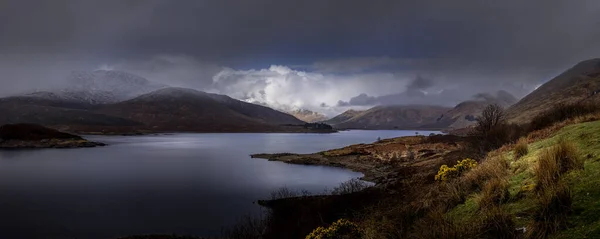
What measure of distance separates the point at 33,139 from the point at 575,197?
135855 millimetres

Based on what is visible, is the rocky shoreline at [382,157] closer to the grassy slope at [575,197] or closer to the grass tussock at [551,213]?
the grassy slope at [575,197]

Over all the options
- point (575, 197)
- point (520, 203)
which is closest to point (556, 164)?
point (520, 203)

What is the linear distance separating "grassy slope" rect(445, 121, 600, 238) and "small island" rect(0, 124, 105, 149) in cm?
12453

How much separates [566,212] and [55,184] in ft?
167

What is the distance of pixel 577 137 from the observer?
41.8 feet

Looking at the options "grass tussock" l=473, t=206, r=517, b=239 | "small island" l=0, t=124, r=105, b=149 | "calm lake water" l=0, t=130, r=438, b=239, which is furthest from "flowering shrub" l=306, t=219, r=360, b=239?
"small island" l=0, t=124, r=105, b=149

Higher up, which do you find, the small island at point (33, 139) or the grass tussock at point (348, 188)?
the small island at point (33, 139)

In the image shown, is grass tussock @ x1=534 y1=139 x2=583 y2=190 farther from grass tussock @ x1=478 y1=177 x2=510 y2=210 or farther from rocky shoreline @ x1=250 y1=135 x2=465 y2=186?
rocky shoreline @ x1=250 y1=135 x2=465 y2=186

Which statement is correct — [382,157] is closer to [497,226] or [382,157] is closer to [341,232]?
[341,232]

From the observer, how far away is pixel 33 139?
114438 millimetres

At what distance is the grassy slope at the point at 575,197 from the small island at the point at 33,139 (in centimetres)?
12453

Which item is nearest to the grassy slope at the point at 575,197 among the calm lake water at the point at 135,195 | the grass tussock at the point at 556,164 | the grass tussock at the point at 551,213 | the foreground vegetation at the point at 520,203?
the foreground vegetation at the point at 520,203

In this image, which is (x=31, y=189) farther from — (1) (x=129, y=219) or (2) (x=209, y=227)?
(2) (x=209, y=227)

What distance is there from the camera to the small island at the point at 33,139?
360 feet
